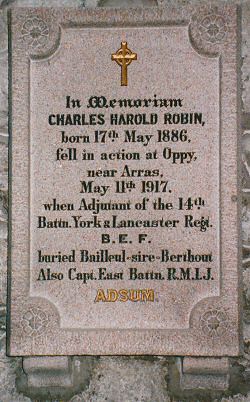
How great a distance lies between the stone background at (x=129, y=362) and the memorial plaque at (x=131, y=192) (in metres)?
0.12

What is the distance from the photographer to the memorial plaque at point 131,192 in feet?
9.00

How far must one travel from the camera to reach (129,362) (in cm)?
286

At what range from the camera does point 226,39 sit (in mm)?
2760

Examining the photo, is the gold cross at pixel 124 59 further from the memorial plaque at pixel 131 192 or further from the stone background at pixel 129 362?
the stone background at pixel 129 362

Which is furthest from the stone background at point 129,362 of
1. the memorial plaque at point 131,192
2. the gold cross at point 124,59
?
the gold cross at point 124,59

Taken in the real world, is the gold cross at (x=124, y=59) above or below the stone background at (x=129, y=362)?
above

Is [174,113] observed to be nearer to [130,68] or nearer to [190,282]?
[130,68]

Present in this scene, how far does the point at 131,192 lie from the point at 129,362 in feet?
3.22

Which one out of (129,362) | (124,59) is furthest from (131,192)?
(129,362)

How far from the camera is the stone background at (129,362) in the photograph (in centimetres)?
283

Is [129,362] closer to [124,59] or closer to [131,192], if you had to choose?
[131,192]

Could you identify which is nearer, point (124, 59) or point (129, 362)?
point (124, 59)

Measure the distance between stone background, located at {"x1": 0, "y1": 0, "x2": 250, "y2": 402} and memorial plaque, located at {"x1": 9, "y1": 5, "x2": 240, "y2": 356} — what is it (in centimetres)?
12

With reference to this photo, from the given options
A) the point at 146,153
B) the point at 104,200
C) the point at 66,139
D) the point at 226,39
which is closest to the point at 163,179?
the point at 146,153
